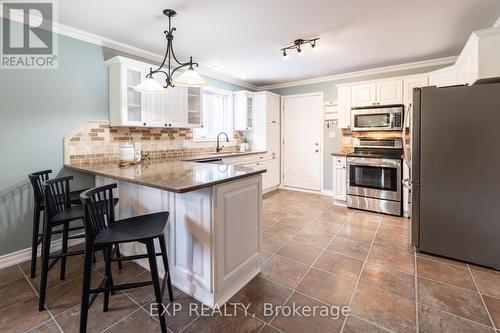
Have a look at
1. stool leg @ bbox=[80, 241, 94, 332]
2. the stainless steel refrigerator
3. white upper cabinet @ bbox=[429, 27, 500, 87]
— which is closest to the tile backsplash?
stool leg @ bbox=[80, 241, 94, 332]

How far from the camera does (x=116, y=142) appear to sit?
10.6 ft

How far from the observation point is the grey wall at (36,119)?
7.83 ft

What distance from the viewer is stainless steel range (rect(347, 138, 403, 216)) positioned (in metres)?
3.81

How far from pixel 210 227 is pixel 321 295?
3.39 feet

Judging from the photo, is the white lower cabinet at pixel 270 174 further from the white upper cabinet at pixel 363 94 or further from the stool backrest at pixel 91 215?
the stool backrest at pixel 91 215

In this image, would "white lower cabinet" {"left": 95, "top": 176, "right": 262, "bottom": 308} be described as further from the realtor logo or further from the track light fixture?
the track light fixture

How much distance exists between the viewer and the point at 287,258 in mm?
2510

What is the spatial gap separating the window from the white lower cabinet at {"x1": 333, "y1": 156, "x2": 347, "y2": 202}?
2.18 metres

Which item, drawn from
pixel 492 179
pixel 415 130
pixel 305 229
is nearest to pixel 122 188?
pixel 305 229

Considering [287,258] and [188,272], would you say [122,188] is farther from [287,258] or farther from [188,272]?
[287,258]

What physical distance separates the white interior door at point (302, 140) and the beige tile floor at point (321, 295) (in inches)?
104

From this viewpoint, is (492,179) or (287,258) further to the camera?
(287,258)

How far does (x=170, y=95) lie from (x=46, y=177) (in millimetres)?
1768

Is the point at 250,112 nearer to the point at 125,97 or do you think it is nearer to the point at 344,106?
the point at 344,106
